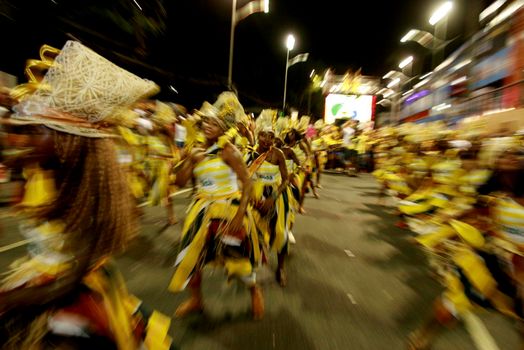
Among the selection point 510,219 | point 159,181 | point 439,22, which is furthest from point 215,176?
point 439,22

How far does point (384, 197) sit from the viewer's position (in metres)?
9.78

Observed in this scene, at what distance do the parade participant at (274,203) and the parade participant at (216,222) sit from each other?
2.26ft

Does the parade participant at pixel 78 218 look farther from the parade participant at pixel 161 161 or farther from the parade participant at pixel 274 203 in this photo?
the parade participant at pixel 161 161

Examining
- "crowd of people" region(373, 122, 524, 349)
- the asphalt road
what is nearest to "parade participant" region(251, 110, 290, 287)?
the asphalt road

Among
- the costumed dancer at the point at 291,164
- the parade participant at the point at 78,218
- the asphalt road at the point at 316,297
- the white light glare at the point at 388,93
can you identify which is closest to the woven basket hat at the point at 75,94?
the parade participant at the point at 78,218

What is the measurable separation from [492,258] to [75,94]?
2867 mm

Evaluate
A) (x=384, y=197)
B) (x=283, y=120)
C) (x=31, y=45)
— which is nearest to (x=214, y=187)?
(x=283, y=120)

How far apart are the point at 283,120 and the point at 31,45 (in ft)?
19.7

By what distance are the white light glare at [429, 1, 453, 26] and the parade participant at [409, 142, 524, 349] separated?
12475mm

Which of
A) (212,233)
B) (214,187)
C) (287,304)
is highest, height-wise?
(214,187)

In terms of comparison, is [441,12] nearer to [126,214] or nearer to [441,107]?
[441,107]

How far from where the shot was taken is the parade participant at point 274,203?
3.71m

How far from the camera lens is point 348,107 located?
105 feet

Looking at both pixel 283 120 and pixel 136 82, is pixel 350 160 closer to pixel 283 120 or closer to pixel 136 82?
pixel 283 120
